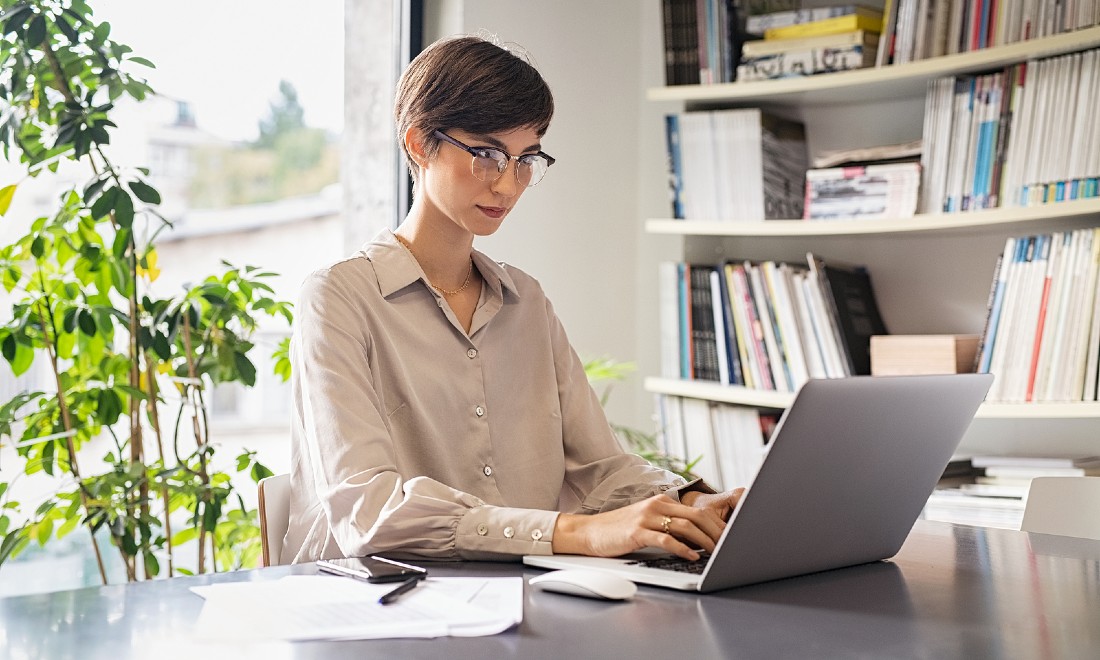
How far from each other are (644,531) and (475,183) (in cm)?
61

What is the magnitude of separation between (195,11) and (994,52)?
69.1 inches

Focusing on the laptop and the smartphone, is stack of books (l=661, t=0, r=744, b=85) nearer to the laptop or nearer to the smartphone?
the laptop

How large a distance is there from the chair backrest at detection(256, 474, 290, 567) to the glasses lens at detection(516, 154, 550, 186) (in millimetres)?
538

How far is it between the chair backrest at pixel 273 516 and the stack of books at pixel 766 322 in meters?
1.45

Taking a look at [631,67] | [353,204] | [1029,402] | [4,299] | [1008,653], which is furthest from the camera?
[631,67]

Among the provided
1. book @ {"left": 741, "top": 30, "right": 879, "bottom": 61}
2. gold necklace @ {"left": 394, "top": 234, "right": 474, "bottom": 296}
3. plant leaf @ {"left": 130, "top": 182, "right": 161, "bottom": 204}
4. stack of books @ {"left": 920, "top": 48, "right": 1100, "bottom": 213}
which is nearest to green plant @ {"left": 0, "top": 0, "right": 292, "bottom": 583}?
plant leaf @ {"left": 130, "top": 182, "right": 161, "bottom": 204}

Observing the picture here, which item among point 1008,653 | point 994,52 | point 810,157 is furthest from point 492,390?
point 810,157

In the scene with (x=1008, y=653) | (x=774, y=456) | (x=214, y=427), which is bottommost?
(x=214, y=427)

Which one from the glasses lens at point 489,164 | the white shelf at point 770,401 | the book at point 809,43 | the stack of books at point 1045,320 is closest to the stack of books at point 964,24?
the book at point 809,43

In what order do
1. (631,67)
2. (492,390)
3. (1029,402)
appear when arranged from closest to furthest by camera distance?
1. (492,390)
2. (1029,402)
3. (631,67)

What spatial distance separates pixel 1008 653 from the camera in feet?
2.72

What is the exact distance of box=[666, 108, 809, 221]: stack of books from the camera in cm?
278

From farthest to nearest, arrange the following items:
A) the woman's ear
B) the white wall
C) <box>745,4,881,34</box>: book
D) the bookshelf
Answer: the white wall
<box>745,4,881,34</box>: book
the bookshelf
the woman's ear

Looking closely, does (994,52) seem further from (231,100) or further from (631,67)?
(231,100)
